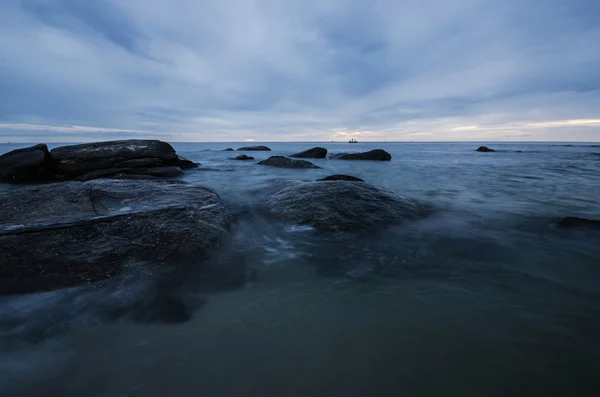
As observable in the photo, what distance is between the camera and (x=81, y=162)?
14.6 meters

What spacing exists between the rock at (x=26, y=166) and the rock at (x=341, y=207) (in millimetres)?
13165

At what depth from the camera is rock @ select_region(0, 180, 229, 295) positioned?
3838mm

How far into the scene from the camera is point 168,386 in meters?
2.39

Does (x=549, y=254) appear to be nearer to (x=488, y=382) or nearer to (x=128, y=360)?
(x=488, y=382)

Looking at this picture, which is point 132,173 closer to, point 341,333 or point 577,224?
point 341,333

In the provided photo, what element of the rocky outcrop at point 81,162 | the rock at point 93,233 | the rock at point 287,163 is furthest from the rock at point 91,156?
the rock at point 287,163

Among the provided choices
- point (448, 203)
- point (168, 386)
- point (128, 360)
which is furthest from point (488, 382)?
point (448, 203)

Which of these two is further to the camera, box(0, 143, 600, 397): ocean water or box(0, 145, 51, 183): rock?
box(0, 145, 51, 183): rock

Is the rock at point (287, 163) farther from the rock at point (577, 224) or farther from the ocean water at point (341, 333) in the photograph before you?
the ocean water at point (341, 333)

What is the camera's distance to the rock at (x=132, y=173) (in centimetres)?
1402

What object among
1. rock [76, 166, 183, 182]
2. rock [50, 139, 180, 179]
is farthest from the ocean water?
rock [50, 139, 180, 179]

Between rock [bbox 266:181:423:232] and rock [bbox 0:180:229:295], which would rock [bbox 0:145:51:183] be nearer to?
rock [bbox 0:180:229:295]

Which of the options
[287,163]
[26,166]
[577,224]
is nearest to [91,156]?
[26,166]

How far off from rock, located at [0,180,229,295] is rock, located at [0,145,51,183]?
1059 cm
